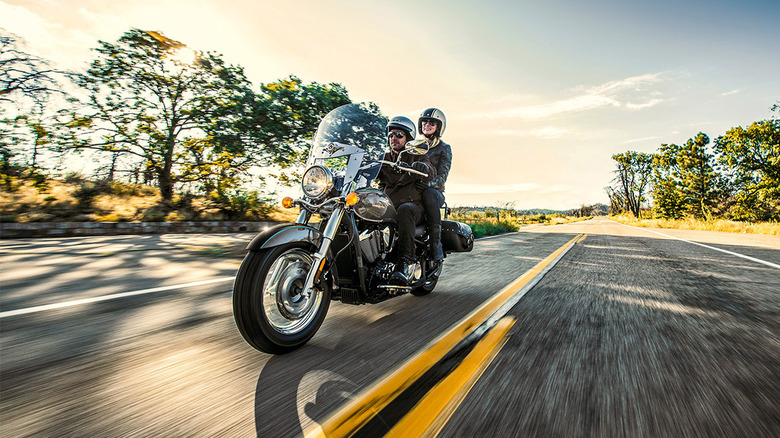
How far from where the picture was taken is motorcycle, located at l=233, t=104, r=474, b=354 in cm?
199

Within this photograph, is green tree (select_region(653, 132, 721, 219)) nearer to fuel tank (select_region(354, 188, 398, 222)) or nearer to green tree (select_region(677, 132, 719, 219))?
green tree (select_region(677, 132, 719, 219))

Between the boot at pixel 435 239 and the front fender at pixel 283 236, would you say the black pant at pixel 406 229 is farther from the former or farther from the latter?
the front fender at pixel 283 236

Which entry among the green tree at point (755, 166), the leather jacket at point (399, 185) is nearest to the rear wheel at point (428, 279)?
the leather jacket at point (399, 185)

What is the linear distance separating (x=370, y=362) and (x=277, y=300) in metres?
0.69

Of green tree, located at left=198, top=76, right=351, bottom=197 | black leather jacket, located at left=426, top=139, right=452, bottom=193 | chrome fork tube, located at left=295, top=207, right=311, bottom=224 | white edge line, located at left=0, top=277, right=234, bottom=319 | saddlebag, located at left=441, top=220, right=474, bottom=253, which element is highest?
green tree, located at left=198, top=76, right=351, bottom=197

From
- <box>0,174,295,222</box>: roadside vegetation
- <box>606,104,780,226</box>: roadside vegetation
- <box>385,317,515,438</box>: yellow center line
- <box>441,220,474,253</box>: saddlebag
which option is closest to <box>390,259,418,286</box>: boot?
<box>385,317,515,438</box>: yellow center line

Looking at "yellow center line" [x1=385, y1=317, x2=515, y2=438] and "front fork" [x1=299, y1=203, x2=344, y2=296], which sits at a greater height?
"front fork" [x1=299, y1=203, x2=344, y2=296]

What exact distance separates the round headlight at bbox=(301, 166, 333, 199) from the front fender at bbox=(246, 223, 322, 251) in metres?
0.27

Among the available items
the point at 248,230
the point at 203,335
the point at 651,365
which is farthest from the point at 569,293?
the point at 248,230

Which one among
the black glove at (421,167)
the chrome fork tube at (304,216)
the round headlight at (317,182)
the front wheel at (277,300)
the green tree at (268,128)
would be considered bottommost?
the front wheel at (277,300)

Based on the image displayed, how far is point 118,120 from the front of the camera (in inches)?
443

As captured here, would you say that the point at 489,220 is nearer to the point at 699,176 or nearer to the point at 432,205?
the point at 432,205

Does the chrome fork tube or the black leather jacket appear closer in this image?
the chrome fork tube

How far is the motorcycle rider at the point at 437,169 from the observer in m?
3.63
